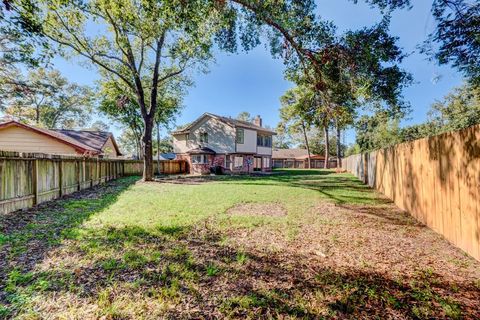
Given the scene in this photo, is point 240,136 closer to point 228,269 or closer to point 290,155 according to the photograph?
point 228,269

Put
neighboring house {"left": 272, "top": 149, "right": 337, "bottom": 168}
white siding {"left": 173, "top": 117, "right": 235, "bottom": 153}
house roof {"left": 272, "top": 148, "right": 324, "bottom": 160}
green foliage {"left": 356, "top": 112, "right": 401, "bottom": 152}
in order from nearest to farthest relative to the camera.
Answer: white siding {"left": 173, "top": 117, "right": 235, "bottom": 153}, green foliage {"left": 356, "top": 112, "right": 401, "bottom": 152}, neighboring house {"left": 272, "top": 149, "right": 337, "bottom": 168}, house roof {"left": 272, "top": 148, "right": 324, "bottom": 160}

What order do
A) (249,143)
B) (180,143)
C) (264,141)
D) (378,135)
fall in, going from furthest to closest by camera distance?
(378,135)
(264,141)
(180,143)
(249,143)

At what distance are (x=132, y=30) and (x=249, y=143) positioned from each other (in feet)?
54.1

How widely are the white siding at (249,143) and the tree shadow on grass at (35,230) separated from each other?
1906 centimetres

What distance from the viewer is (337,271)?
10.8 feet

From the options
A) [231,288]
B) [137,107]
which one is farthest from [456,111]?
[137,107]

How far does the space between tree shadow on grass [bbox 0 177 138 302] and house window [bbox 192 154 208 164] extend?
18.4 metres

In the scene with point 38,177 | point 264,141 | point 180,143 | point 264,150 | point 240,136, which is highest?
point 240,136

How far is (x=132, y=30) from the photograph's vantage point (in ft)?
42.8

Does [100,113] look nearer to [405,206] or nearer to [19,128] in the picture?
[19,128]

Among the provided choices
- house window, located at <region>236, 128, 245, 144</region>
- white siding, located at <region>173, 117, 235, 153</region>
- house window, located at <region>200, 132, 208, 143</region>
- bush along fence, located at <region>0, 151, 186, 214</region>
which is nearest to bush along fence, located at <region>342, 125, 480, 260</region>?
bush along fence, located at <region>0, 151, 186, 214</region>

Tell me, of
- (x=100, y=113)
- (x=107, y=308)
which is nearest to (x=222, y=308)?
(x=107, y=308)

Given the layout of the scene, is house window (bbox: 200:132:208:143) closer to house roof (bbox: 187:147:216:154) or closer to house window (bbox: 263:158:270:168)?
house roof (bbox: 187:147:216:154)

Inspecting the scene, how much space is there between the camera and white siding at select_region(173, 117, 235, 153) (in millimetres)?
25406
